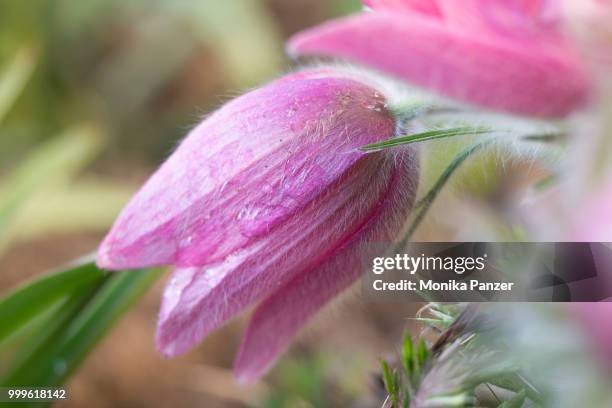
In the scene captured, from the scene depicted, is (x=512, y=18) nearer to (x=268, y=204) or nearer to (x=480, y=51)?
(x=480, y=51)

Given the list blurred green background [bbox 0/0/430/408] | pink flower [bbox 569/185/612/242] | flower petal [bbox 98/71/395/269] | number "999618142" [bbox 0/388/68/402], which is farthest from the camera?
blurred green background [bbox 0/0/430/408]

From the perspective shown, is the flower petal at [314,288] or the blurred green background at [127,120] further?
the blurred green background at [127,120]

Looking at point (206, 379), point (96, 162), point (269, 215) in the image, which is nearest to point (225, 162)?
point (269, 215)

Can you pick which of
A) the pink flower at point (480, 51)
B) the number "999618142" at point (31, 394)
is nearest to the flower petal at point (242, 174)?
the pink flower at point (480, 51)

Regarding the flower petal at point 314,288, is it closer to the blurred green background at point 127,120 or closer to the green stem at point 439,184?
the green stem at point 439,184

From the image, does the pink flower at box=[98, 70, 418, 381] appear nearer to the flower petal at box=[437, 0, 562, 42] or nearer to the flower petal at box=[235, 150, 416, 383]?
the flower petal at box=[235, 150, 416, 383]

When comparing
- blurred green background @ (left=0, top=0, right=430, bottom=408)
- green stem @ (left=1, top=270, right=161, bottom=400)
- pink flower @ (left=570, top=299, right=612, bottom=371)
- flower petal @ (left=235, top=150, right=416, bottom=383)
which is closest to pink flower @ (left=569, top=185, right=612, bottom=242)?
pink flower @ (left=570, top=299, right=612, bottom=371)

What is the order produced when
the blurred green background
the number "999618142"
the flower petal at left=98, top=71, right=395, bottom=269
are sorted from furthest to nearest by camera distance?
the blurred green background, the number "999618142", the flower petal at left=98, top=71, right=395, bottom=269

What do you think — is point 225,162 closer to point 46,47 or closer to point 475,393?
point 475,393
